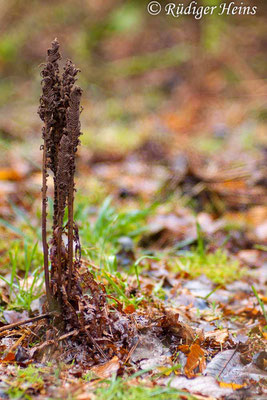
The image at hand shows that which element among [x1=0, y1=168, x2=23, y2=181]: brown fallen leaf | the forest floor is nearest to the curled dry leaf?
the forest floor

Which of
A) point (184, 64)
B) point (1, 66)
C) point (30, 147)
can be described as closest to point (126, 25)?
point (184, 64)

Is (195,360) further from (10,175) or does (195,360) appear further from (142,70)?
(142,70)

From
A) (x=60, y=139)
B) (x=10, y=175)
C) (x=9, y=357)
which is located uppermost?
(x=10, y=175)

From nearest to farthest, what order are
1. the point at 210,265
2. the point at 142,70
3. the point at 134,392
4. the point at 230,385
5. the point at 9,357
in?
the point at 134,392 → the point at 230,385 → the point at 9,357 → the point at 210,265 → the point at 142,70

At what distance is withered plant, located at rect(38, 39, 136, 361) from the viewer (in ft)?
5.42

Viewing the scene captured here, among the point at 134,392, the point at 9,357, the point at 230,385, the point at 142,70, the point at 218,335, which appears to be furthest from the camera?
the point at 142,70

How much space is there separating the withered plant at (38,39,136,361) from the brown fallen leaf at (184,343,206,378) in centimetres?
24

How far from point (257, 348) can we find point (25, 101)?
636cm

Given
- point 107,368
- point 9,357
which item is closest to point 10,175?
point 9,357

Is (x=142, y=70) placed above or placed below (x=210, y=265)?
above

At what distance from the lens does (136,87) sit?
852 centimetres

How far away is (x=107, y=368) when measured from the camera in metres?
1.67

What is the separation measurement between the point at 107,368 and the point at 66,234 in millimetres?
504

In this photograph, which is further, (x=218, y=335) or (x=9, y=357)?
(x=218, y=335)
